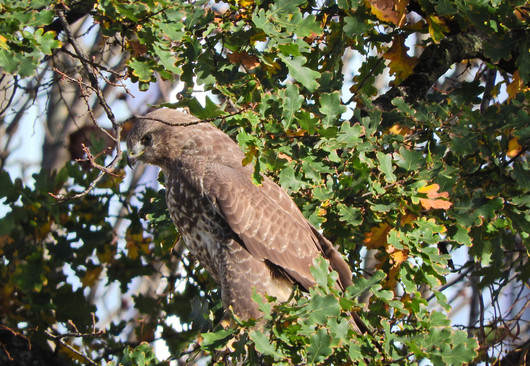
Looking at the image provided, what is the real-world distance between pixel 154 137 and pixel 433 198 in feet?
5.80

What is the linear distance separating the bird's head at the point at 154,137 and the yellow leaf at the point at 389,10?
4.15 feet

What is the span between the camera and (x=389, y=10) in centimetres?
331

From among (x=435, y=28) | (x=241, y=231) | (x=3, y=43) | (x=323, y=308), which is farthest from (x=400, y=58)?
(x=3, y=43)

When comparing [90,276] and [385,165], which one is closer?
[385,165]

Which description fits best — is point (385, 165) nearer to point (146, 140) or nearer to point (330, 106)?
point (330, 106)

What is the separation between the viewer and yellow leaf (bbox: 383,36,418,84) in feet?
12.4

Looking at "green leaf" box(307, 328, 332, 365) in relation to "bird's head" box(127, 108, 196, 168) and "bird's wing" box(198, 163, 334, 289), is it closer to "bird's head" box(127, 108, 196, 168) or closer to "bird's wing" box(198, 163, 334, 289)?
"bird's wing" box(198, 163, 334, 289)

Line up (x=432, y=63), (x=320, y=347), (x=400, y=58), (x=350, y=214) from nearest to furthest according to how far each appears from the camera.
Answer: (x=320, y=347) < (x=350, y=214) < (x=400, y=58) < (x=432, y=63)

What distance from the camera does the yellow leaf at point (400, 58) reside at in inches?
149

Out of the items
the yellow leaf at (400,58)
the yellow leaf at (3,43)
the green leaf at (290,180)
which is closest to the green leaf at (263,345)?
the green leaf at (290,180)

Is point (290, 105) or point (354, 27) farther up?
point (354, 27)

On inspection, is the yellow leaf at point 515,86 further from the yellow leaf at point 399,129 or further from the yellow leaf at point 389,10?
the yellow leaf at point 389,10

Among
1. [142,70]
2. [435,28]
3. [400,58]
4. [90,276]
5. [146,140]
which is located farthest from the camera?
[90,276]

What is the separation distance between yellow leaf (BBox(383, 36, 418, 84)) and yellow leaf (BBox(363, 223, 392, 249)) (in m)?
1.07
